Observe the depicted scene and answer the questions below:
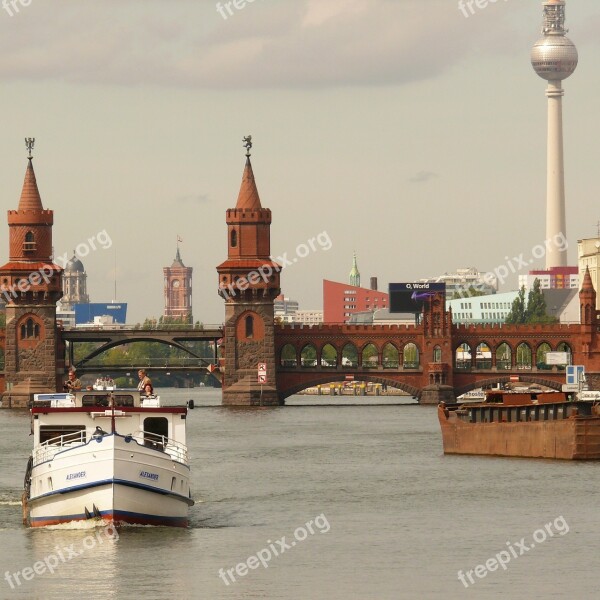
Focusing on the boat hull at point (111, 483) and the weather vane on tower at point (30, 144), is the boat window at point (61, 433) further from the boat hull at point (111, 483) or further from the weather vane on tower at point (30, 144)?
the weather vane on tower at point (30, 144)

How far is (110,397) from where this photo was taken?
67.1 m

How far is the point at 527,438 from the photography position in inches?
3885

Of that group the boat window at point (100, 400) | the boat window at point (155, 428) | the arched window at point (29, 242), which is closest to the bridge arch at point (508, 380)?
the arched window at point (29, 242)

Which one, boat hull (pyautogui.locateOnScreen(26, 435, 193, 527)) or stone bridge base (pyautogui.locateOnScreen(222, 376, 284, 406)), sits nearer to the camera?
boat hull (pyautogui.locateOnScreen(26, 435, 193, 527))

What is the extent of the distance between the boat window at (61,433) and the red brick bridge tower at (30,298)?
336 ft

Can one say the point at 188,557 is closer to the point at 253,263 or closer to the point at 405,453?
the point at 405,453

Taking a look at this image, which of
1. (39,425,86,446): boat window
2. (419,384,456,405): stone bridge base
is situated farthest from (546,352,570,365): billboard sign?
(39,425,86,446): boat window

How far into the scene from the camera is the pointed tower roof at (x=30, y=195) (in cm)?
17100

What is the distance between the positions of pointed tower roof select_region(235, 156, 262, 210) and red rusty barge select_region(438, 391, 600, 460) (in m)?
63.3

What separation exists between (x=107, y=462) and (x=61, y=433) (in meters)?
5.92

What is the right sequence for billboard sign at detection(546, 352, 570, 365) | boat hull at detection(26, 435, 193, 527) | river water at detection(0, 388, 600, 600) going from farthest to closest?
1. billboard sign at detection(546, 352, 570, 365)
2. boat hull at detection(26, 435, 193, 527)
3. river water at detection(0, 388, 600, 600)

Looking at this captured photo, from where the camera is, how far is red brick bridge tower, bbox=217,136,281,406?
169875mm

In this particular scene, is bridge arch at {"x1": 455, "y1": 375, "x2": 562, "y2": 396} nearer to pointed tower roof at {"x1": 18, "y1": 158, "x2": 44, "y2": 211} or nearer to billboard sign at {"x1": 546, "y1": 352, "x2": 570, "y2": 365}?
billboard sign at {"x1": 546, "y1": 352, "x2": 570, "y2": 365}

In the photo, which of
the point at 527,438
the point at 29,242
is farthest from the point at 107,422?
the point at 29,242
